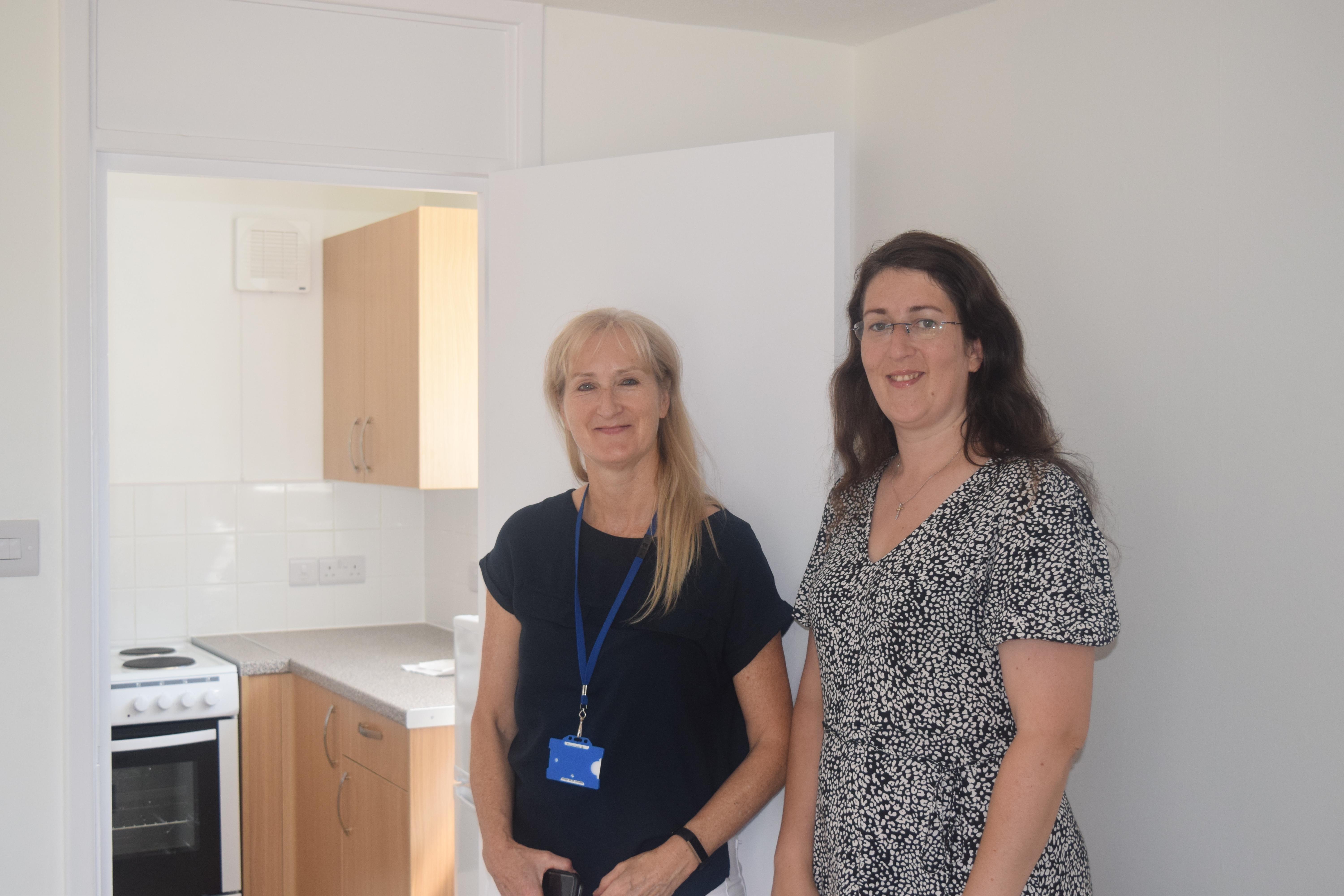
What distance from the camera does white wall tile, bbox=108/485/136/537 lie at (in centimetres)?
403

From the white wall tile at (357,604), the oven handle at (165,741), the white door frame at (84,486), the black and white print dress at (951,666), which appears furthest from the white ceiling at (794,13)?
the white wall tile at (357,604)

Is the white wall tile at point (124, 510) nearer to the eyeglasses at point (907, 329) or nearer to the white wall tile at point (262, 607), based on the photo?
the white wall tile at point (262, 607)

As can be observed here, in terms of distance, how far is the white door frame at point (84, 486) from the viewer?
2.12m

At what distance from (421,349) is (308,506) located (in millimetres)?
1164

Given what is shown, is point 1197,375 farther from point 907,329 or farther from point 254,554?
point 254,554

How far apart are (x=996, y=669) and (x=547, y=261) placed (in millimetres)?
→ 1284

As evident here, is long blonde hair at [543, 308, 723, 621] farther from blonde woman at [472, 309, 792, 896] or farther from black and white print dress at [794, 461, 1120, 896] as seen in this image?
black and white print dress at [794, 461, 1120, 896]

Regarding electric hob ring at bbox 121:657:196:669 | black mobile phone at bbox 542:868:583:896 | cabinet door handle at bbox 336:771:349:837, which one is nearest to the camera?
black mobile phone at bbox 542:868:583:896

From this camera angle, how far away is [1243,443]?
6.00 feet

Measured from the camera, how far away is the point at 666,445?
5.96 feet

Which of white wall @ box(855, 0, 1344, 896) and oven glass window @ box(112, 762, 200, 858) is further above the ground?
white wall @ box(855, 0, 1344, 896)

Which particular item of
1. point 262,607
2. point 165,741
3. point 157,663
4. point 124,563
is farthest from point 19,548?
point 262,607

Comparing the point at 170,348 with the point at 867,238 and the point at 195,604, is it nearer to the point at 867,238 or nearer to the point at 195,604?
the point at 195,604

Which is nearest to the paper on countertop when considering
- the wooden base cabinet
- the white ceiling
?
the wooden base cabinet
